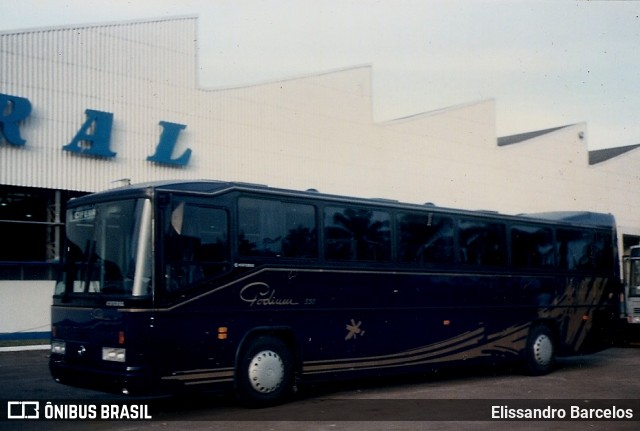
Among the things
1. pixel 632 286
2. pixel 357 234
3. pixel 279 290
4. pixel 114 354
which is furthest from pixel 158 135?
pixel 114 354

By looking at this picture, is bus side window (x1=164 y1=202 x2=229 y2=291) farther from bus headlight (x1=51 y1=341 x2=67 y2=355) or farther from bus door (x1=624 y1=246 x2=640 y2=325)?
bus door (x1=624 y1=246 x2=640 y2=325)

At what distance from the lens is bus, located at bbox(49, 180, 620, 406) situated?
35.3 ft

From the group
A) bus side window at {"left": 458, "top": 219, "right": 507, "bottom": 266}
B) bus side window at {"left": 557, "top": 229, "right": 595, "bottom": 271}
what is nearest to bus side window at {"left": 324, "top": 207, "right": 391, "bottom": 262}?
bus side window at {"left": 458, "top": 219, "right": 507, "bottom": 266}

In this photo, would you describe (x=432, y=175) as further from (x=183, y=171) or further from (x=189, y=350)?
(x=189, y=350)

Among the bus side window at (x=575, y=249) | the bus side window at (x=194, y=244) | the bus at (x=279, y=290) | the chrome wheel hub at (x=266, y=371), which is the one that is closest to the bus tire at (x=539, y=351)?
the bus at (x=279, y=290)

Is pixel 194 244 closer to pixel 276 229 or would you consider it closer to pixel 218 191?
pixel 218 191

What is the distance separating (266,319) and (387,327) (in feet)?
8.91

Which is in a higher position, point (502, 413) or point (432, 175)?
point (432, 175)

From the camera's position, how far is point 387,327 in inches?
551

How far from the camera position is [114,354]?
1057cm

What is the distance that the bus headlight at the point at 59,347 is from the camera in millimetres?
11375

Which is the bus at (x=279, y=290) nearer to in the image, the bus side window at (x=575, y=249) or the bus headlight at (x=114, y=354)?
the bus headlight at (x=114, y=354)

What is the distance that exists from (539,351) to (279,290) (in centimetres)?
696

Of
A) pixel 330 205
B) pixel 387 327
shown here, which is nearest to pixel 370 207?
pixel 330 205
